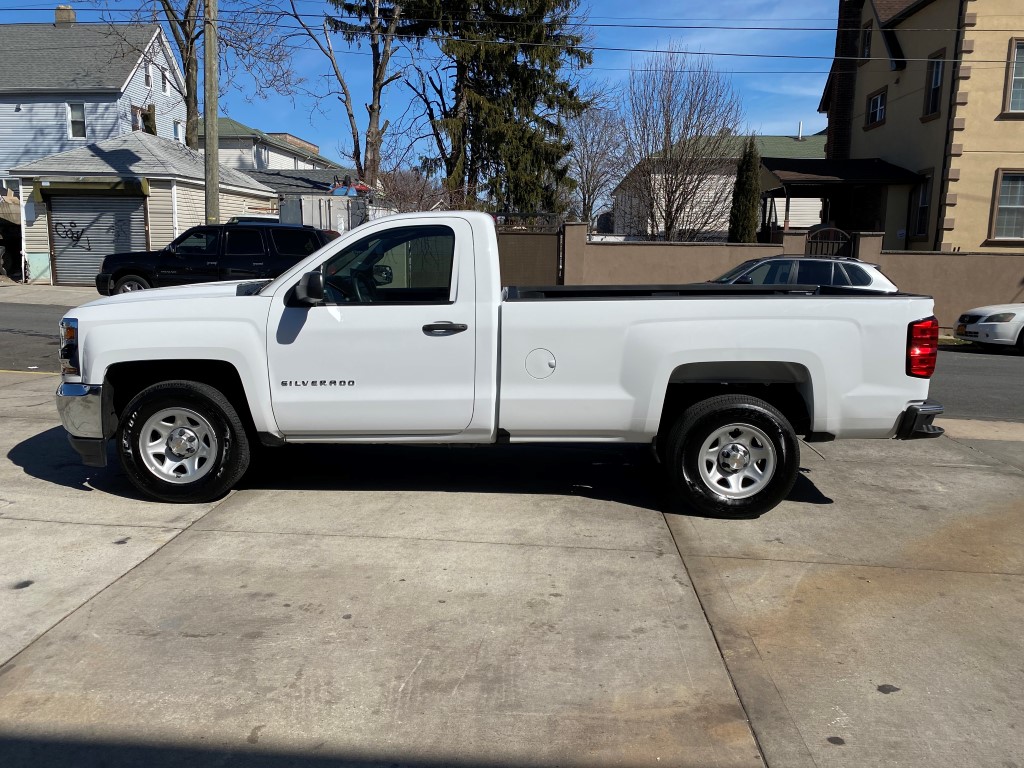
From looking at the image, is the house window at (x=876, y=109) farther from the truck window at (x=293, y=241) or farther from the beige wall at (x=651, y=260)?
the truck window at (x=293, y=241)

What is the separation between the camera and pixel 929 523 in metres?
5.54

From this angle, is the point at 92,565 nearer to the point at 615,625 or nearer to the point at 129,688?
the point at 129,688

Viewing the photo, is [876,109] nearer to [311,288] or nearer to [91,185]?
[91,185]

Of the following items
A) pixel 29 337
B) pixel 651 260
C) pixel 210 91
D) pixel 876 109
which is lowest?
pixel 29 337

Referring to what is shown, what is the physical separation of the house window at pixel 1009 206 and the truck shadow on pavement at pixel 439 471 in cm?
1956

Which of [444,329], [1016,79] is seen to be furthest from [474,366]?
[1016,79]

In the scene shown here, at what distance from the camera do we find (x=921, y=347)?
17.1ft

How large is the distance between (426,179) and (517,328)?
28.5 metres

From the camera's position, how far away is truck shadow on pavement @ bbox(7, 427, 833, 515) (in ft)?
19.8

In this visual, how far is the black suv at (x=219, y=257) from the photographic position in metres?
16.0

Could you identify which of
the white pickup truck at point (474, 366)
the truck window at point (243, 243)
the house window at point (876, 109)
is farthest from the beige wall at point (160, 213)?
the house window at point (876, 109)

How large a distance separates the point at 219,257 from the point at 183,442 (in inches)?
452

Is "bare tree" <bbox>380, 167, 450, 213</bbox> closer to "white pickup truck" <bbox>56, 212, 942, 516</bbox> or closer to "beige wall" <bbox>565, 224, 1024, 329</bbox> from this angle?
"beige wall" <bbox>565, 224, 1024, 329</bbox>

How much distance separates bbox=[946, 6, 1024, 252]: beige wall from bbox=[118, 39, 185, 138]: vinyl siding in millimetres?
26990
